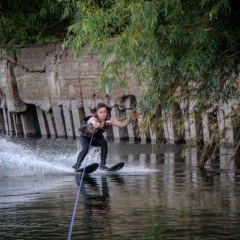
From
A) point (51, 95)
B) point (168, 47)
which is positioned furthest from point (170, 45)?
point (51, 95)

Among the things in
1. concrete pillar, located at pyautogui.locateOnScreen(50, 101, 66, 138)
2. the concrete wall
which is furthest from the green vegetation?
concrete pillar, located at pyautogui.locateOnScreen(50, 101, 66, 138)

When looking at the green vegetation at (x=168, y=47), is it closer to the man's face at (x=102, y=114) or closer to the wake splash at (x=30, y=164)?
the man's face at (x=102, y=114)

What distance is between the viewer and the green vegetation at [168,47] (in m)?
17.2

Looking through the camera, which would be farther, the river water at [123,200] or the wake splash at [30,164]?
the wake splash at [30,164]

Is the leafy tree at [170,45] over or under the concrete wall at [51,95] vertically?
over

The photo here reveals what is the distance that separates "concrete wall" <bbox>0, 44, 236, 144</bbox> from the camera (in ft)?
113

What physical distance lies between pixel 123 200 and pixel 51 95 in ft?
78.0

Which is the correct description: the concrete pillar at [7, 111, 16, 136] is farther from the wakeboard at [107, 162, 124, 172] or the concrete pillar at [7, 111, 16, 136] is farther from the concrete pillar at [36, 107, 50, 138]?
the wakeboard at [107, 162, 124, 172]

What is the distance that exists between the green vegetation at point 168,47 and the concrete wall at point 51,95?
1300 centimetres

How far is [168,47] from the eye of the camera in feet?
58.2

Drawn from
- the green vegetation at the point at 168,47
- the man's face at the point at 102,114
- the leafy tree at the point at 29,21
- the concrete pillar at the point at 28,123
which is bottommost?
the concrete pillar at the point at 28,123

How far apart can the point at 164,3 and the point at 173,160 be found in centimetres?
730

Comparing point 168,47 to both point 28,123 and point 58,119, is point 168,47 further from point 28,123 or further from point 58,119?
point 28,123

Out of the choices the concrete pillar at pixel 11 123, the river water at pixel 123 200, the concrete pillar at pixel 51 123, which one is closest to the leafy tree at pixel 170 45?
the river water at pixel 123 200
